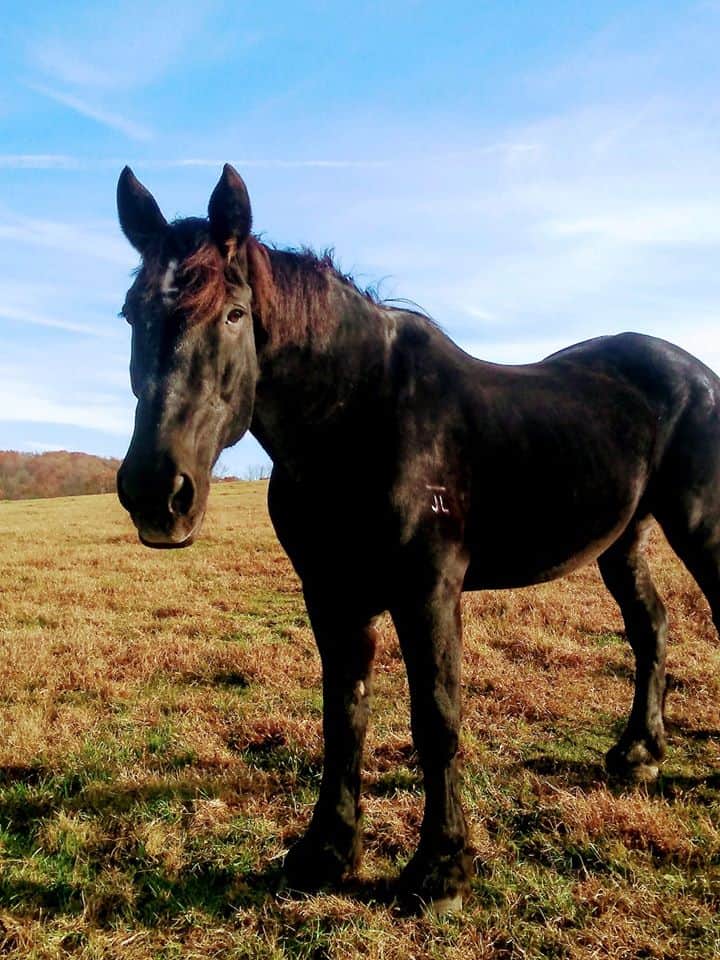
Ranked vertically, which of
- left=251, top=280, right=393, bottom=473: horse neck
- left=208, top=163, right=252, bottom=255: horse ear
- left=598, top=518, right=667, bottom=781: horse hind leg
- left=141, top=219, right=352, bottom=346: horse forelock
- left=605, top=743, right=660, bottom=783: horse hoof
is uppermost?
left=208, top=163, right=252, bottom=255: horse ear

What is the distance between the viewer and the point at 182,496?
2.32 m

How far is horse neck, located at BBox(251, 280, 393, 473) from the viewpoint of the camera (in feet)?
9.35

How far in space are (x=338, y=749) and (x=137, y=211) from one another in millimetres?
2487

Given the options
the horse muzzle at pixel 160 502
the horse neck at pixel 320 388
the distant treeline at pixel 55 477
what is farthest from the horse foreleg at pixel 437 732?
the distant treeline at pixel 55 477

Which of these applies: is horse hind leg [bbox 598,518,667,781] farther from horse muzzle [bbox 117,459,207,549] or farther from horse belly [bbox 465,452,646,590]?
horse muzzle [bbox 117,459,207,549]

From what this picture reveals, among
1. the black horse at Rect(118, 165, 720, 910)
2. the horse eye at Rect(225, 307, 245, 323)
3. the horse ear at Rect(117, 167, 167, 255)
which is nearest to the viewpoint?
the black horse at Rect(118, 165, 720, 910)

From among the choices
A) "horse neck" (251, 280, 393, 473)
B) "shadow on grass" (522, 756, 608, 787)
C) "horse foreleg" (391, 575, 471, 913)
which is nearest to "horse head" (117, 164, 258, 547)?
"horse neck" (251, 280, 393, 473)

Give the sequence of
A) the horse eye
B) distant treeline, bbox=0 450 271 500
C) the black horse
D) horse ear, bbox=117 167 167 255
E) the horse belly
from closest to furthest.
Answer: the black horse
the horse eye
horse ear, bbox=117 167 167 255
the horse belly
distant treeline, bbox=0 450 271 500

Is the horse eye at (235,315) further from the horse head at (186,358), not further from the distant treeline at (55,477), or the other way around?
the distant treeline at (55,477)

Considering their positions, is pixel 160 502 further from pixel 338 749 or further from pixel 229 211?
pixel 338 749

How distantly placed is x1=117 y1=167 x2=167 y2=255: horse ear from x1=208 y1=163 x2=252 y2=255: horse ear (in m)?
0.25

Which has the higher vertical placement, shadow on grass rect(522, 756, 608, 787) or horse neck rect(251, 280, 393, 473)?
horse neck rect(251, 280, 393, 473)

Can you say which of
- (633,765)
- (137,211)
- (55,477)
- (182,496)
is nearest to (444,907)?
(633,765)

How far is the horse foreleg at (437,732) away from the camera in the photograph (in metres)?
2.94
